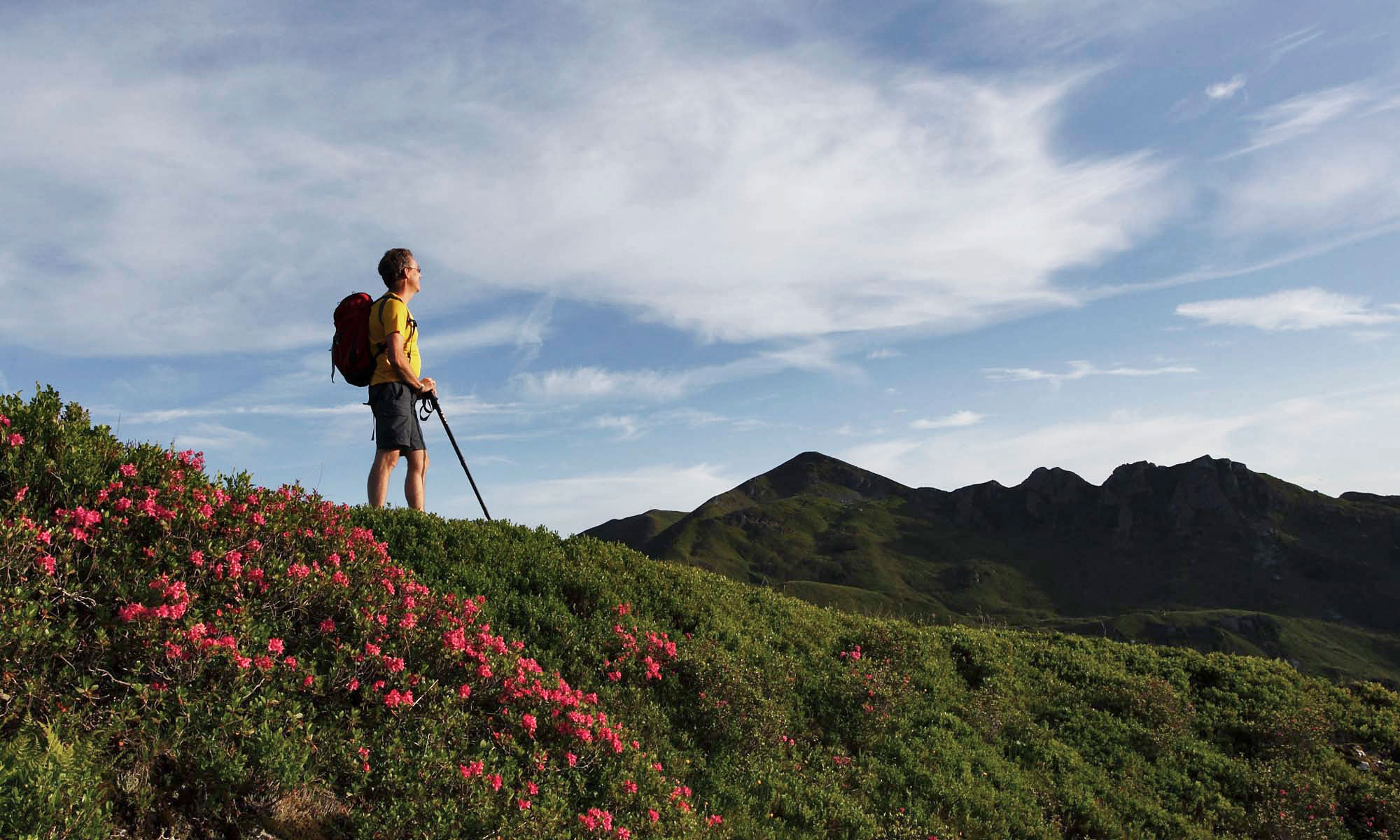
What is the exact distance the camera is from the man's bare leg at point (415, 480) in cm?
1255

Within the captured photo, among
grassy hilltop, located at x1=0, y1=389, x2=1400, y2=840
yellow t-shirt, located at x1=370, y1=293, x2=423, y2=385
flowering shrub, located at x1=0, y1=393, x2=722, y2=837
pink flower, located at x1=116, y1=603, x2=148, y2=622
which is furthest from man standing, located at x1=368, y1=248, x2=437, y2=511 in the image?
pink flower, located at x1=116, y1=603, x2=148, y2=622

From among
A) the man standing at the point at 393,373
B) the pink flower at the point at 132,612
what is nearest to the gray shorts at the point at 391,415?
the man standing at the point at 393,373

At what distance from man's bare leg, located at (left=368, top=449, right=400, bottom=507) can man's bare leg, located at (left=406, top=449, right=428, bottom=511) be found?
399mm

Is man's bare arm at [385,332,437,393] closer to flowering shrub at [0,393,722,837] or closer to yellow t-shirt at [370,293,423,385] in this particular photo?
yellow t-shirt at [370,293,423,385]

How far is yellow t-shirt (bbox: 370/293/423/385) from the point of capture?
11883 millimetres

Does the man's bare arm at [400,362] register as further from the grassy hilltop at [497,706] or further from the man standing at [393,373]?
the grassy hilltop at [497,706]

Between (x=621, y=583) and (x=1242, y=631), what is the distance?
233 meters

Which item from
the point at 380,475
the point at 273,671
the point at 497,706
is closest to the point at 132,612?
the point at 273,671

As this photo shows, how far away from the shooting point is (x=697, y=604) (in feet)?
44.6

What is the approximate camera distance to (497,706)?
8.60m

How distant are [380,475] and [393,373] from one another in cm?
151

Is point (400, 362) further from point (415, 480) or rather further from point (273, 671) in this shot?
point (273, 671)

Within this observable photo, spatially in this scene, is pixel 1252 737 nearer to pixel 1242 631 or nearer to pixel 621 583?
pixel 621 583

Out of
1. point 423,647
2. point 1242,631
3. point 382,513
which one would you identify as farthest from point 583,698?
point 1242,631
